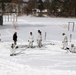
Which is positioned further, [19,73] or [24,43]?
[24,43]

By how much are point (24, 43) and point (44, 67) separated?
8079 millimetres

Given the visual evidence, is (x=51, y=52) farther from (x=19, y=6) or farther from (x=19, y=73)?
(x=19, y=6)

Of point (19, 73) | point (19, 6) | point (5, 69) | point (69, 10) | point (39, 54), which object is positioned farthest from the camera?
Result: point (19, 6)

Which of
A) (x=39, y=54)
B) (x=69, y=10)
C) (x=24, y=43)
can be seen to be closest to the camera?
(x=39, y=54)

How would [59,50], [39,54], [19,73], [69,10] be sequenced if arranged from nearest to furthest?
[19,73], [39,54], [59,50], [69,10]

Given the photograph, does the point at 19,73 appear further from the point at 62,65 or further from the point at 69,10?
the point at 69,10

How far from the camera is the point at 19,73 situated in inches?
501

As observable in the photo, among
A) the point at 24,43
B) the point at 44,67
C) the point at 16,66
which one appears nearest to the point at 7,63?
the point at 16,66

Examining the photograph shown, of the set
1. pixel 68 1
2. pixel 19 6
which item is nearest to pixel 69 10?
pixel 68 1

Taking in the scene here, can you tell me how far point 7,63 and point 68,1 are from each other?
2321 inches

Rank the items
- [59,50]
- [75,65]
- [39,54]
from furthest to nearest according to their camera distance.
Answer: [59,50] → [39,54] → [75,65]

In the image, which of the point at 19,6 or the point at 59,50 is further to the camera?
the point at 19,6

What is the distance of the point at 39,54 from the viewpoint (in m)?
17.7

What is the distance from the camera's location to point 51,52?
18.3m
